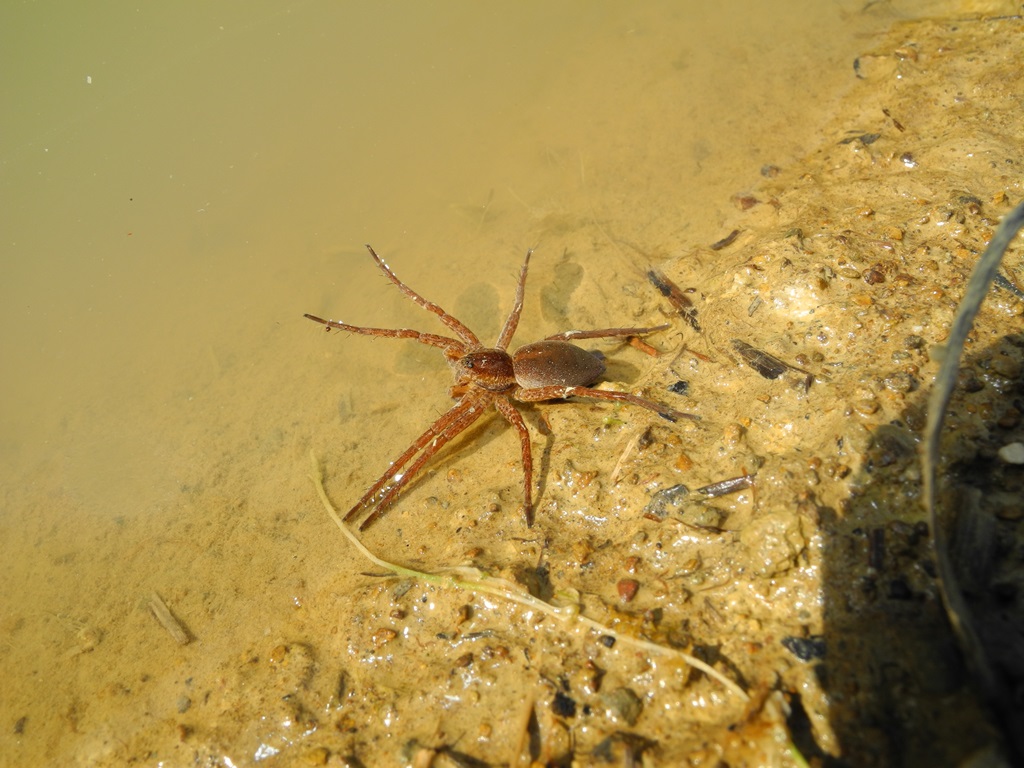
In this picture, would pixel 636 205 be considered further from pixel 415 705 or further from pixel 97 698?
pixel 97 698

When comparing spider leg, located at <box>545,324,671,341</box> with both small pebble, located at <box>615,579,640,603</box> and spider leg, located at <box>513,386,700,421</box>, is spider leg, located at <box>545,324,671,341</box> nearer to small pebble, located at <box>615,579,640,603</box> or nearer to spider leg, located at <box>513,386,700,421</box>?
spider leg, located at <box>513,386,700,421</box>

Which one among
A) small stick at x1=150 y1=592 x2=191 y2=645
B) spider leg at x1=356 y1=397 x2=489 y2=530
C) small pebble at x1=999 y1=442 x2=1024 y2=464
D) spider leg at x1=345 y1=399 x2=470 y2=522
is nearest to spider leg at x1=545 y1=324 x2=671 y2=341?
spider leg at x1=356 y1=397 x2=489 y2=530

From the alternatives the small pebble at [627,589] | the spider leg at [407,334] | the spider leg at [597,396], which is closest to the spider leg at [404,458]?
the spider leg at [597,396]

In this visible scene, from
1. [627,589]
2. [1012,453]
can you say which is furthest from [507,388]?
[1012,453]

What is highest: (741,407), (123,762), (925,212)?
(925,212)

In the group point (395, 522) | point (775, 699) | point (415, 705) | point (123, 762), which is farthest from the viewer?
point (395, 522)

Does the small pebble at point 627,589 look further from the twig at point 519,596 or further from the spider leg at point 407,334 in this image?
the spider leg at point 407,334

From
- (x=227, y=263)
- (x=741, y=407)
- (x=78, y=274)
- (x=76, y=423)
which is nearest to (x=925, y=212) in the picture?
(x=741, y=407)
